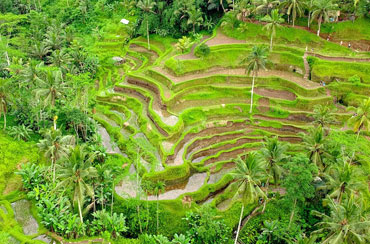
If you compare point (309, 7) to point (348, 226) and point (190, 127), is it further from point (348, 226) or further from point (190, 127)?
point (348, 226)

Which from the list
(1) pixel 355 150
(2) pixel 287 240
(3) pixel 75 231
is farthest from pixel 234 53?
(3) pixel 75 231

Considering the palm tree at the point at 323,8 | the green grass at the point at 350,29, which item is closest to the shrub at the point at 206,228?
the palm tree at the point at 323,8

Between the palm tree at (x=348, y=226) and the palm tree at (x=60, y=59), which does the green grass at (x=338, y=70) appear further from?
the palm tree at (x=60, y=59)

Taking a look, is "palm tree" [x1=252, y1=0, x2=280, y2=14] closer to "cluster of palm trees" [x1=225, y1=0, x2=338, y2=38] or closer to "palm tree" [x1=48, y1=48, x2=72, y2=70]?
"cluster of palm trees" [x1=225, y1=0, x2=338, y2=38]

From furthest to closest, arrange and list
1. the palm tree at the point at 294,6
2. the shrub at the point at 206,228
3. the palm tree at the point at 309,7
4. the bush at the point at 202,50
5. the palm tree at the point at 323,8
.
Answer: the palm tree at the point at 309,7
the palm tree at the point at 294,6
the bush at the point at 202,50
the palm tree at the point at 323,8
the shrub at the point at 206,228

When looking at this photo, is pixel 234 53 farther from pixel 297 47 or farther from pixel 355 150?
pixel 355 150

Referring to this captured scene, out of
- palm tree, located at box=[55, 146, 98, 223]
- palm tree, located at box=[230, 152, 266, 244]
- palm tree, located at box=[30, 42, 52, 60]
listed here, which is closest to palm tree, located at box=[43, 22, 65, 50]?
palm tree, located at box=[30, 42, 52, 60]

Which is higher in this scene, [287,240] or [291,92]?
[291,92]
